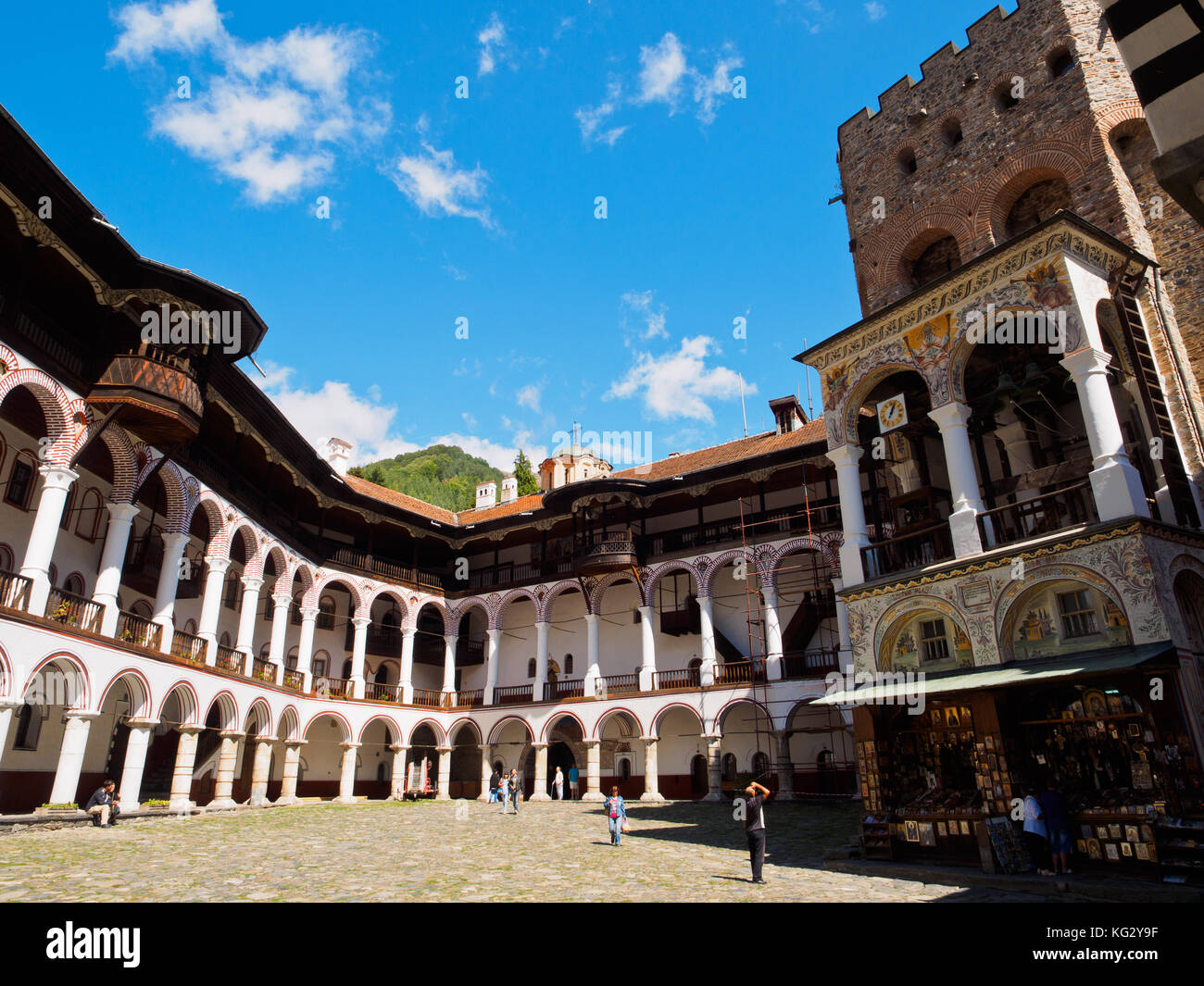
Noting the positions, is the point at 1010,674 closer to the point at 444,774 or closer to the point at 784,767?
the point at 784,767

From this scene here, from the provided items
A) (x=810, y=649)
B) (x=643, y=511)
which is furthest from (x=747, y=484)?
(x=810, y=649)

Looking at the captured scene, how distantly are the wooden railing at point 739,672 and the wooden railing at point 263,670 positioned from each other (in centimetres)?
1331

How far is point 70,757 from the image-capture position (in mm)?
→ 14820

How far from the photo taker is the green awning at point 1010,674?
919 centimetres

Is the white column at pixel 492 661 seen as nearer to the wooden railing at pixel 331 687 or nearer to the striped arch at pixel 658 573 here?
the wooden railing at pixel 331 687

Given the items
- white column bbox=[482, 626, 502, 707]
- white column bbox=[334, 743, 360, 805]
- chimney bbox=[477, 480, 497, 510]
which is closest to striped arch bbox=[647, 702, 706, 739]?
white column bbox=[482, 626, 502, 707]

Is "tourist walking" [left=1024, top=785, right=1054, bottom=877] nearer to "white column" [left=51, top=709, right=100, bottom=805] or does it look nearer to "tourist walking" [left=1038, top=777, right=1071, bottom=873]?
"tourist walking" [left=1038, top=777, right=1071, bottom=873]

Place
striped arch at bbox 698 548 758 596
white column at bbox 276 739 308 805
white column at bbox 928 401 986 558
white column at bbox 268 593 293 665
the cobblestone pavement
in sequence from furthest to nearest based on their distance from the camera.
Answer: striped arch at bbox 698 548 758 596 < white column at bbox 276 739 308 805 < white column at bbox 268 593 293 665 < white column at bbox 928 401 986 558 < the cobblestone pavement

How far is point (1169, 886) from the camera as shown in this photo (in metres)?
8.30

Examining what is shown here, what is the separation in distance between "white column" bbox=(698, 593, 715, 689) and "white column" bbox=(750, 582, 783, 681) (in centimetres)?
→ 177

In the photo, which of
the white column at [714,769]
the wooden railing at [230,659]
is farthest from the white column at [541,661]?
the wooden railing at [230,659]

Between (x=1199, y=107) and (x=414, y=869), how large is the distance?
1102cm

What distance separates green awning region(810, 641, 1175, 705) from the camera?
9.19 m

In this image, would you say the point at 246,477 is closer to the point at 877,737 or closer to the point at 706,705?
the point at 706,705
